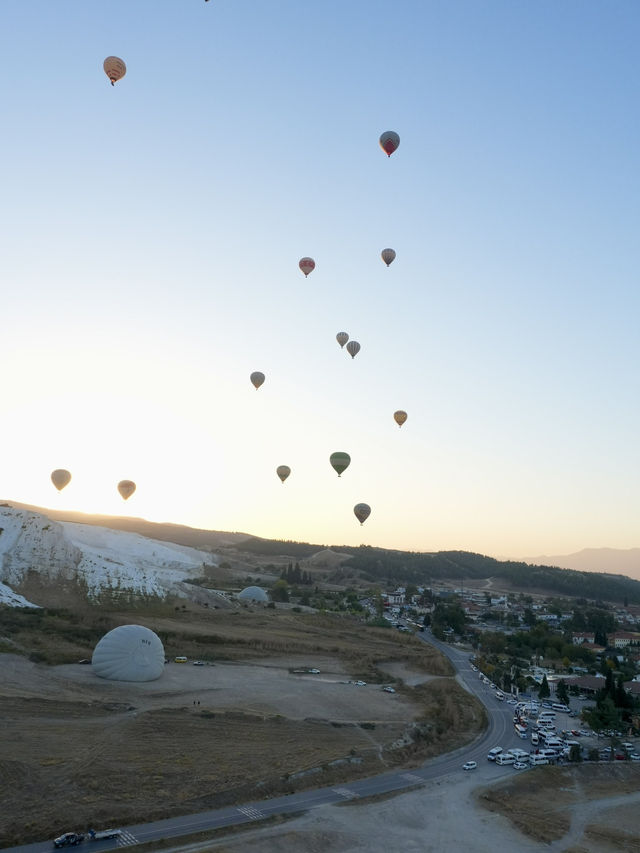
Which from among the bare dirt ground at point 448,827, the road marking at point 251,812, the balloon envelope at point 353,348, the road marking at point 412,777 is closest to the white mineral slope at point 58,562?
the balloon envelope at point 353,348

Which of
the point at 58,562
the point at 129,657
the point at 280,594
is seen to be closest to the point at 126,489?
the point at 129,657

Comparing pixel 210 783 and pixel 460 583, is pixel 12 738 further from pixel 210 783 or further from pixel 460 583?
pixel 460 583

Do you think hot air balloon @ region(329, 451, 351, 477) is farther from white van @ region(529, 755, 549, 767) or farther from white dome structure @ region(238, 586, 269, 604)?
white dome structure @ region(238, 586, 269, 604)

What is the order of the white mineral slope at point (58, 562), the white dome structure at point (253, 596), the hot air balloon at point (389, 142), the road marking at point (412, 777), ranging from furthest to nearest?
the white dome structure at point (253, 596), the white mineral slope at point (58, 562), the hot air balloon at point (389, 142), the road marking at point (412, 777)

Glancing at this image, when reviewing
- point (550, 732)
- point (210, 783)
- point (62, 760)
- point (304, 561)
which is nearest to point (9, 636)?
point (62, 760)

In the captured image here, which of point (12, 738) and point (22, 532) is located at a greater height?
point (22, 532)

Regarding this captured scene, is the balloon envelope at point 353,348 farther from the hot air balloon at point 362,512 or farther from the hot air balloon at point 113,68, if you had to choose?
the hot air balloon at point 113,68

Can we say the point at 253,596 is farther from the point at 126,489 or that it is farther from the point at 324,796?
the point at 324,796
